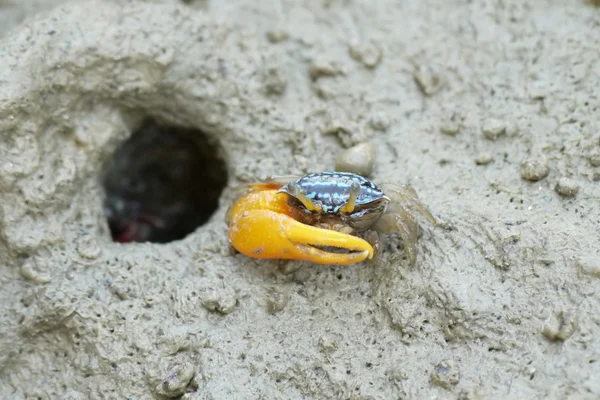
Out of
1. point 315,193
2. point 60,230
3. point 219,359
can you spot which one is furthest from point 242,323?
point 60,230

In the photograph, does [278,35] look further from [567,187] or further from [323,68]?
[567,187]

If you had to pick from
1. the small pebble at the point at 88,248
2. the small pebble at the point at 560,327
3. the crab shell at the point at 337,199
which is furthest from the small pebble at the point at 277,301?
the small pebble at the point at 560,327

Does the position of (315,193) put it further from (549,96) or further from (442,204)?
(549,96)

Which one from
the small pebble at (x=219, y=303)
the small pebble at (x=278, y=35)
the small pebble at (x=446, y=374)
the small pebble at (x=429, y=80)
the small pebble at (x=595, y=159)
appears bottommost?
the small pebble at (x=219, y=303)

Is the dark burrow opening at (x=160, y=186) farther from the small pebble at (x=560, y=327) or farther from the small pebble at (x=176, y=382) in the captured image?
the small pebble at (x=560, y=327)

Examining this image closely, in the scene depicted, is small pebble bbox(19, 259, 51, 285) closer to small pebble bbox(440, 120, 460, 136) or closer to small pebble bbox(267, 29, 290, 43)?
small pebble bbox(267, 29, 290, 43)

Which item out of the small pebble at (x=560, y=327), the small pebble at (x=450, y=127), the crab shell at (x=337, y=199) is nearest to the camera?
the small pebble at (x=560, y=327)

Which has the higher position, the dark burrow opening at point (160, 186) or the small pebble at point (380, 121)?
the small pebble at point (380, 121)
